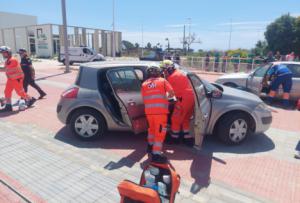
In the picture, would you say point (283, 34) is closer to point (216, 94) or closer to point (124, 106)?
point (216, 94)

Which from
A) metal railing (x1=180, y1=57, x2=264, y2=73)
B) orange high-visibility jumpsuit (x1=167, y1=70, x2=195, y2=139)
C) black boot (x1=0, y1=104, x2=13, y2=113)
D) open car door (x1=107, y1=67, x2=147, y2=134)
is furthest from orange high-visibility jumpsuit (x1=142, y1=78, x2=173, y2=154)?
metal railing (x1=180, y1=57, x2=264, y2=73)

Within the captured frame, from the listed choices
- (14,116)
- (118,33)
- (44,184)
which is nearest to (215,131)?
(44,184)

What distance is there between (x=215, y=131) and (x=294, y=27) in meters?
39.4

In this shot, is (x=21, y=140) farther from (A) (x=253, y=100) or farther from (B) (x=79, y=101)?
(A) (x=253, y=100)

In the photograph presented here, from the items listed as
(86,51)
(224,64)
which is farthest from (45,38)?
(224,64)

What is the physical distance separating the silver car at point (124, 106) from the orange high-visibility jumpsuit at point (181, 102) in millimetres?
320

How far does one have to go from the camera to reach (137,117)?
184 inches

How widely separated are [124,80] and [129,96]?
0.34 metres

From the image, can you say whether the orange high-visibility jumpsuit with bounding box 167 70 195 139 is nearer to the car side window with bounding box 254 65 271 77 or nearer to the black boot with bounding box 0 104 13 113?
the black boot with bounding box 0 104 13 113

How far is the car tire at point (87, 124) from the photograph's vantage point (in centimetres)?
493

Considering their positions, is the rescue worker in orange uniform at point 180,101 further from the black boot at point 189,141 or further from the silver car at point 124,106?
the silver car at point 124,106

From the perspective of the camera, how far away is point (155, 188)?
8.75 feet

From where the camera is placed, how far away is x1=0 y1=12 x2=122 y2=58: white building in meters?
43.6

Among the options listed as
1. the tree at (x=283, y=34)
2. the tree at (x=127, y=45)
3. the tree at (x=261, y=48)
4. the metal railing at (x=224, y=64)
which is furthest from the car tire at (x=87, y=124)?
the tree at (x=127, y=45)
